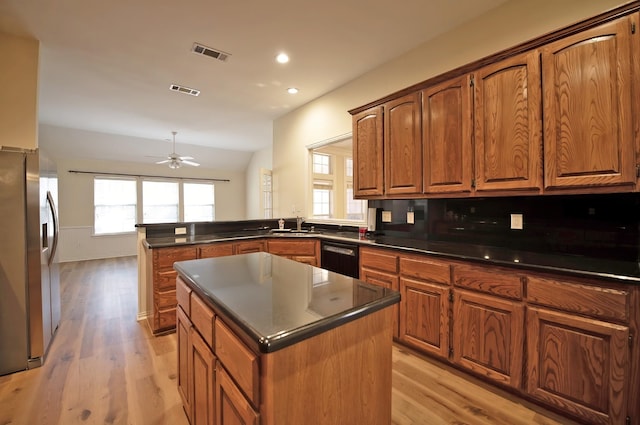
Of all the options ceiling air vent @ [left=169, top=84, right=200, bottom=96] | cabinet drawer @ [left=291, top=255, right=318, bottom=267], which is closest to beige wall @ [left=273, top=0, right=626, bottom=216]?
cabinet drawer @ [left=291, top=255, right=318, bottom=267]

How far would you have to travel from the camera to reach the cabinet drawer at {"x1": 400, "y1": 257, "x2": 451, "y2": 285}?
7.06 feet

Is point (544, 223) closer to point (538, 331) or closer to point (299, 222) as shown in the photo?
point (538, 331)

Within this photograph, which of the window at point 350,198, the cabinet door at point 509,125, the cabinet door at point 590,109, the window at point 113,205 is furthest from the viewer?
the window at point 113,205

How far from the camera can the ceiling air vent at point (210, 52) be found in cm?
297

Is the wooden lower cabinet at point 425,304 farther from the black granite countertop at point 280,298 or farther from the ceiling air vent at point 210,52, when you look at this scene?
the ceiling air vent at point 210,52

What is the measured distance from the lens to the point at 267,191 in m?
5.61

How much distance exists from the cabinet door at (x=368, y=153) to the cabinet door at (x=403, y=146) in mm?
80

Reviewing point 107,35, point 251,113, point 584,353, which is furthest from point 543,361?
point 251,113

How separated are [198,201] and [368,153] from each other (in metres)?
7.07

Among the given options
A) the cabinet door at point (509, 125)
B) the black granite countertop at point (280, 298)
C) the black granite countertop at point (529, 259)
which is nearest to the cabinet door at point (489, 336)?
the black granite countertop at point (529, 259)

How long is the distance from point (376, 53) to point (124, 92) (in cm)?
367

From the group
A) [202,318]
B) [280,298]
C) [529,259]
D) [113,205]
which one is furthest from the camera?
[113,205]

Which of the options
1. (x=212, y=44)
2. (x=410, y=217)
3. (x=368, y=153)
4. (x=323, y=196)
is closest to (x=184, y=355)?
(x=410, y=217)

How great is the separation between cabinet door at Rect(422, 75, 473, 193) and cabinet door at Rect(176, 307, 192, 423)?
2162 mm
